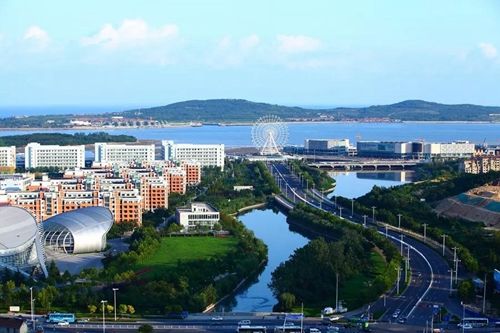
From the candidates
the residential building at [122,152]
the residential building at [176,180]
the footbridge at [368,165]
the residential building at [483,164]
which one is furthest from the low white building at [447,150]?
the residential building at [176,180]

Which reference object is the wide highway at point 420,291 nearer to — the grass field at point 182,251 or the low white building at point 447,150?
the grass field at point 182,251

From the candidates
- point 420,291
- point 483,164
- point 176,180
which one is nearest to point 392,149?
point 483,164

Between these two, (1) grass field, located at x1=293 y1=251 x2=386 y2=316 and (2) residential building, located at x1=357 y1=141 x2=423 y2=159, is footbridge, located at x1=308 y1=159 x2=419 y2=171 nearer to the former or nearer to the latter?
(2) residential building, located at x1=357 y1=141 x2=423 y2=159

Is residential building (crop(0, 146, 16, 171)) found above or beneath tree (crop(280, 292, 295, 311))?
above

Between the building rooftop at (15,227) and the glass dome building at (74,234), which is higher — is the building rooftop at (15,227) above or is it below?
above

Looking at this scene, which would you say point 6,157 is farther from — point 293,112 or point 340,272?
point 293,112

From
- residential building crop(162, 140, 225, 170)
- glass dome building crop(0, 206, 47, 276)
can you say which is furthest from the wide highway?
residential building crop(162, 140, 225, 170)

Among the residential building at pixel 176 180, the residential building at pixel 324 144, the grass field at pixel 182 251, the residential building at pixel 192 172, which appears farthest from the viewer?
the residential building at pixel 324 144
